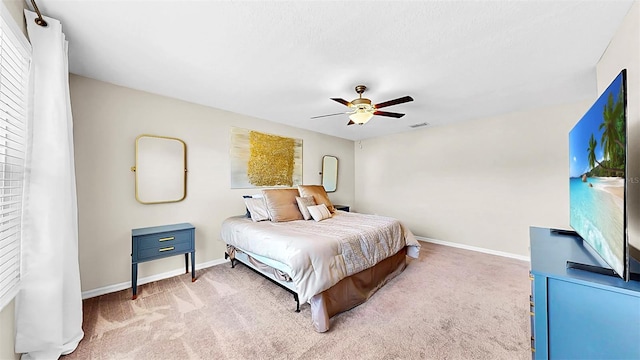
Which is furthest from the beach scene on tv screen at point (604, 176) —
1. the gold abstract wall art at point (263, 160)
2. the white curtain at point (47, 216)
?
the gold abstract wall art at point (263, 160)

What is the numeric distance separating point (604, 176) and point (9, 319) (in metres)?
3.43

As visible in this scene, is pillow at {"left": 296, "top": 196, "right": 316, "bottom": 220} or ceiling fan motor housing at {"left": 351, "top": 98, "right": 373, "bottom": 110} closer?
ceiling fan motor housing at {"left": 351, "top": 98, "right": 373, "bottom": 110}

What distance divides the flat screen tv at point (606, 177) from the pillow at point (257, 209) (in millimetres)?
3013

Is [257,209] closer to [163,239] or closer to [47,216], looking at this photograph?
[163,239]

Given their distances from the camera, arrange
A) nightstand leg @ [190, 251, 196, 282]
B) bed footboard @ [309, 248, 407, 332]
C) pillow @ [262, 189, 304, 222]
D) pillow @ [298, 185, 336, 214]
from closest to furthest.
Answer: bed footboard @ [309, 248, 407, 332]
nightstand leg @ [190, 251, 196, 282]
pillow @ [262, 189, 304, 222]
pillow @ [298, 185, 336, 214]

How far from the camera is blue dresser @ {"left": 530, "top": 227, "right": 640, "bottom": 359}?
93 centimetres

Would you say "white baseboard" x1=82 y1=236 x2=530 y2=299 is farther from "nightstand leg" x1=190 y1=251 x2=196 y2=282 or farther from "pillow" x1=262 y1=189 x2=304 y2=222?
"pillow" x1=262 y1=189 x2=304 y2=222

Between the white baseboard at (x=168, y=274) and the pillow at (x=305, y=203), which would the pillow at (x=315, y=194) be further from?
the white baseboard at (x=168, y=274)

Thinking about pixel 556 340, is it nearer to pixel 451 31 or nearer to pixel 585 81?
pixel 451 31

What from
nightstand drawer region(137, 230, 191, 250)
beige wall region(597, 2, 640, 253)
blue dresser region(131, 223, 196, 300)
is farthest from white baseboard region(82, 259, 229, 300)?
beige wall region(597, 2, 640, 253)

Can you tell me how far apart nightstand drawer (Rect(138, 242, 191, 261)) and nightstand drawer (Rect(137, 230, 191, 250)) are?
1 cm

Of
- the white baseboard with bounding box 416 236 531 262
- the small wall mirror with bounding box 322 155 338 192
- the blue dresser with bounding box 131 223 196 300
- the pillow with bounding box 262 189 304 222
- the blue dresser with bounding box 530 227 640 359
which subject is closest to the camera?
the blue dresser with bounding box 530 227 640 359

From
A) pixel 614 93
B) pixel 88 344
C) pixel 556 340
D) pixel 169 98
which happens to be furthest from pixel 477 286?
pixel 169 98

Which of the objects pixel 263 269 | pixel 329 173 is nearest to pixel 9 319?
pixel 263 269
